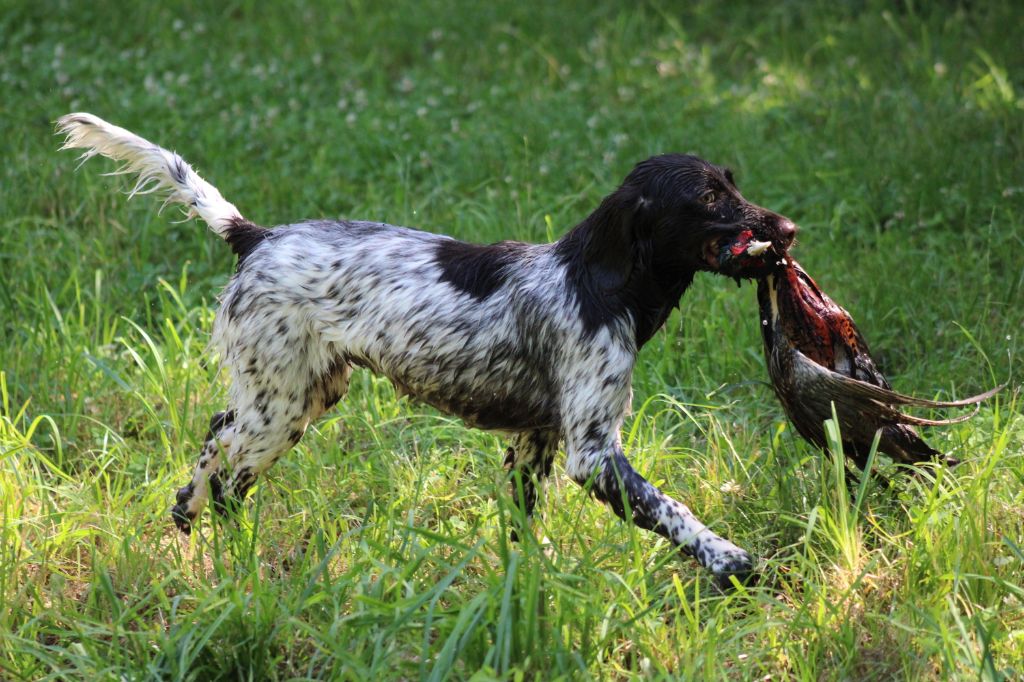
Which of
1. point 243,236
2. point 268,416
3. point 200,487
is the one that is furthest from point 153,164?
point 200,487

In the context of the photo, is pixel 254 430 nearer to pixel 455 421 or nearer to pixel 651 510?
pixel 455 421

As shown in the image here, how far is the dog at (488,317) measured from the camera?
3564 millimetres

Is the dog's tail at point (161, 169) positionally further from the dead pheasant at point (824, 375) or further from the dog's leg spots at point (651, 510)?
the dead pheasant at point (824, 375)

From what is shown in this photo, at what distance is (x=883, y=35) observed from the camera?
8000 mm

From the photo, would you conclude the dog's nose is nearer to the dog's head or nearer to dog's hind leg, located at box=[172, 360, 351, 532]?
the dog's head

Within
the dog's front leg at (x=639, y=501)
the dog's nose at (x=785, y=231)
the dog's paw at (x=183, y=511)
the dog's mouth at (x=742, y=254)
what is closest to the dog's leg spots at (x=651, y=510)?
the dog's front leg at (x=639, y=501)

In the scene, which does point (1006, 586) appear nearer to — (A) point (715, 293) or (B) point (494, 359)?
(B) point (494, 359)

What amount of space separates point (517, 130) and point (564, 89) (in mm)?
722

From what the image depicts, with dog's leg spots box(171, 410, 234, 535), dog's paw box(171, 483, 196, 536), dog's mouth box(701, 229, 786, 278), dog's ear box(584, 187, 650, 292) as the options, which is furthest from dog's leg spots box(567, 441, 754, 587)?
dog's paw box(171, 483, 196, 536)

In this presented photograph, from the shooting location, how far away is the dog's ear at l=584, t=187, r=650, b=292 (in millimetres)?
3607

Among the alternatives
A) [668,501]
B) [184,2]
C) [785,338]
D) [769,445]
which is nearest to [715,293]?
[769,445]

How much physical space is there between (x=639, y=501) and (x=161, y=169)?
79.7 inches

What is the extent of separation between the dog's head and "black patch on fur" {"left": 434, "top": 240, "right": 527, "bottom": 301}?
14.0 inches

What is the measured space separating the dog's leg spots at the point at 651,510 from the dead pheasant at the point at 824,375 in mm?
530
